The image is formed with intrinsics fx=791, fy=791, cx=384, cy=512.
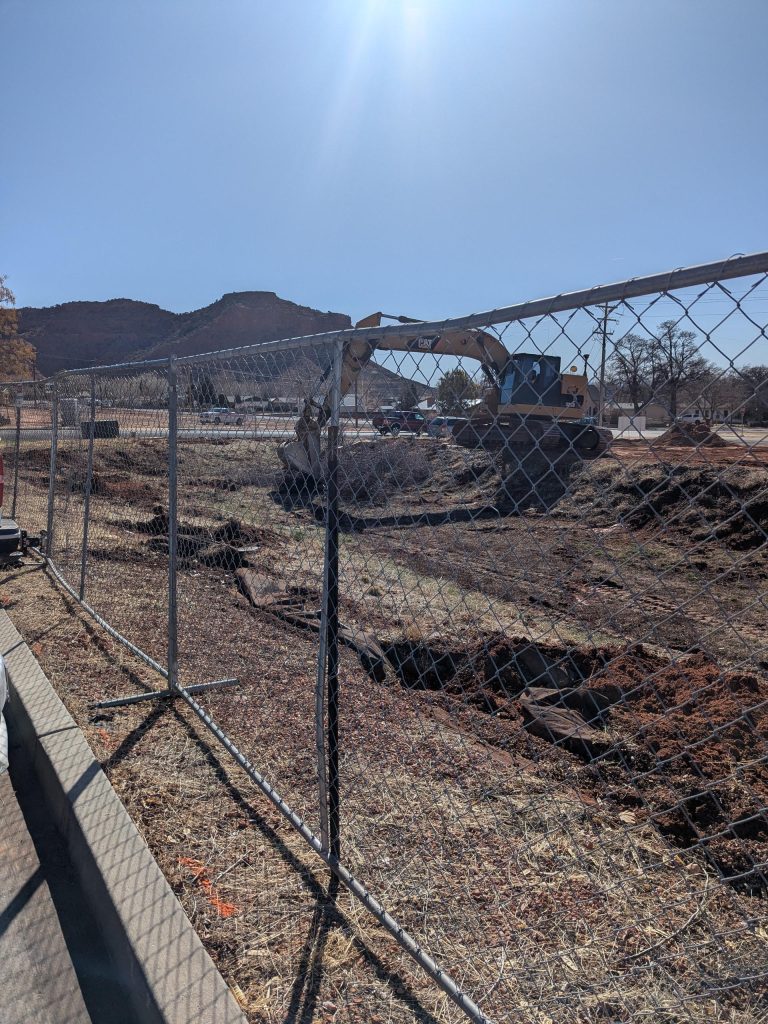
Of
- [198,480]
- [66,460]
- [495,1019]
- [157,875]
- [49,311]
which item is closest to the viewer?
[495,1019]

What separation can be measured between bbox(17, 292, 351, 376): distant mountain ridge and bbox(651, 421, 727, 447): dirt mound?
348ft

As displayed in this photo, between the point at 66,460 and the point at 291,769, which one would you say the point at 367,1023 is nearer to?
the point at 291,769

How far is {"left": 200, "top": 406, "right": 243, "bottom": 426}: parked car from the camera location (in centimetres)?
450

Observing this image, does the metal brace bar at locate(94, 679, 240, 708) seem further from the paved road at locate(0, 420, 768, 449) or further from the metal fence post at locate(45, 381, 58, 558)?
the metal fence post at locate(45, 381, 58, 558)

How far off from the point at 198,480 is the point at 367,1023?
4.29 meters

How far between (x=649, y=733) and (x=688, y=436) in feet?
9.99

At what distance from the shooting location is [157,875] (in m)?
2.93

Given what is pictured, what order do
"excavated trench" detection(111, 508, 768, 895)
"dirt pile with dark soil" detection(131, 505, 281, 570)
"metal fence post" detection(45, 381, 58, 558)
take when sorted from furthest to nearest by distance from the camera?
"dirt pile with dark soil" detection(131, 505, 281, 570)
"metal fence post" detection(45, 381, 58, 558)
"excavated trench" detection(111, 508, 768, 895)

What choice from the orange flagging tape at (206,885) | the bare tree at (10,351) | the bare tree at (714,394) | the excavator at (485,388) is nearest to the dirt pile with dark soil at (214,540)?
the excavator at (485,388)

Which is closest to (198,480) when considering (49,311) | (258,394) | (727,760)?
(258,394)

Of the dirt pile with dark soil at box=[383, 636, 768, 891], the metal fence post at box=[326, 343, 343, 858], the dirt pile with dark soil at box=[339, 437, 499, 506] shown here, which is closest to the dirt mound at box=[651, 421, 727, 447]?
the dirt pile with dark soil at box=[339, 437, 499, 506]

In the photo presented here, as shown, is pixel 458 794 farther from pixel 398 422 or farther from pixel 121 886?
pixel 398 422

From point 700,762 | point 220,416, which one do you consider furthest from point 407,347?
point 700,762

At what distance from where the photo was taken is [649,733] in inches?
170
